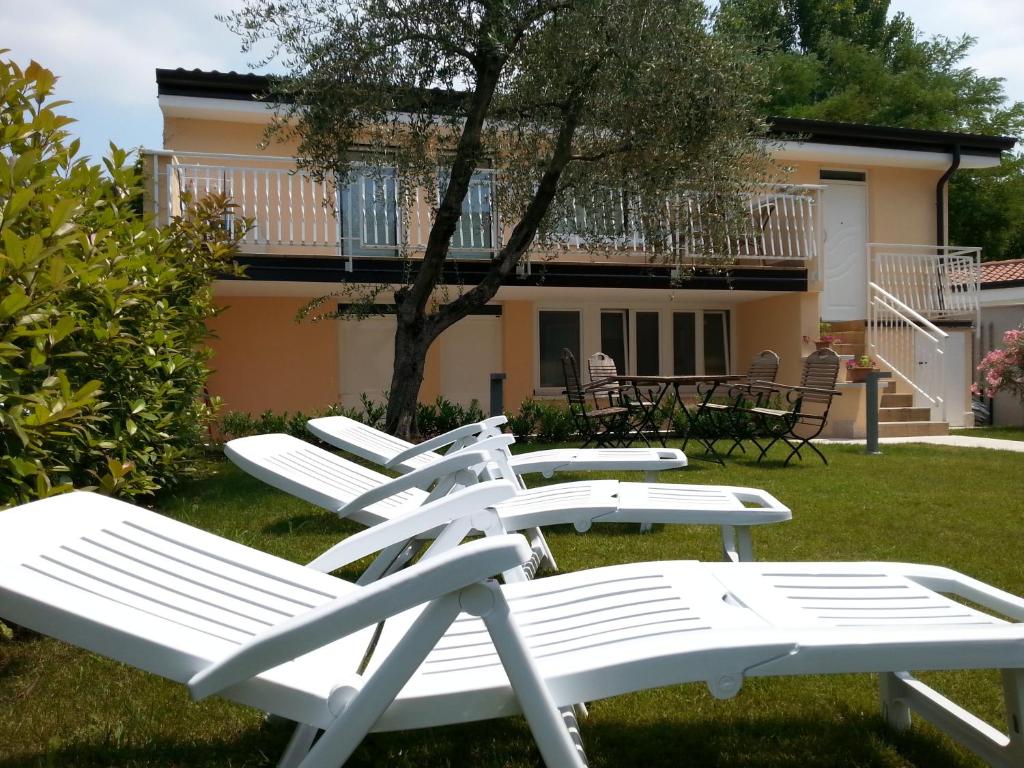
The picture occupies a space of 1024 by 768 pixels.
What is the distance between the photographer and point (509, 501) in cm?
379

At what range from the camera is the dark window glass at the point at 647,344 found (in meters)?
14.3

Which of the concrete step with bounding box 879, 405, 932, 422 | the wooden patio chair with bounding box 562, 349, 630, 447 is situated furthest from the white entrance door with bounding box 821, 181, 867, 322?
the wooden patio chair with bounding box 562, 349, 630, 447

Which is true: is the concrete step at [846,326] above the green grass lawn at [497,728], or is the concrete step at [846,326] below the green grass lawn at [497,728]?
above

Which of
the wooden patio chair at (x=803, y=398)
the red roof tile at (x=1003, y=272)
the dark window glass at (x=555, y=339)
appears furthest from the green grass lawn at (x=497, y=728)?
the red roof tile at (x=1003, y=272)

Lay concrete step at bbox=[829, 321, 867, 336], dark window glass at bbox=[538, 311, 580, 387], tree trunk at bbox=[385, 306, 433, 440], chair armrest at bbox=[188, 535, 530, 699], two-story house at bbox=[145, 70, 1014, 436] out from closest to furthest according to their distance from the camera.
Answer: chair armrest at bbox=[188, 535, 530, 699] < tree trunk at bbox=[385, 306, 433, 440] < two-story house at bbox=[145, 70, 1014, 436] < concrete step at bbox=[829, 321, 867, 336] < dark window glass at bbox=[538, 311, 580, 387]

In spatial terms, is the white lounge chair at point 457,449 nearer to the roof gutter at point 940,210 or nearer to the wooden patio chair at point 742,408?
the wooden patio chair at point 742,408

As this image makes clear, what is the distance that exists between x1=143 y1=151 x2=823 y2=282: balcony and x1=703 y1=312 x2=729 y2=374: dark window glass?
174 cm

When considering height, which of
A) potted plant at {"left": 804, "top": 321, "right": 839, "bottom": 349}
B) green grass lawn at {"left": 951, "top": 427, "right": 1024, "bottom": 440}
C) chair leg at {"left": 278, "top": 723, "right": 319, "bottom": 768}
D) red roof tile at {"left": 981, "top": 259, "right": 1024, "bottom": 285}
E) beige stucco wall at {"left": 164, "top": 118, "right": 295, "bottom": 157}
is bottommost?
green grass lawn at {"left": 951, "top": 427, "right": 1024, "bottom": 440}

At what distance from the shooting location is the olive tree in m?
7.66

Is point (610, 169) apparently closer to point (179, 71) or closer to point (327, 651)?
point (179, 71)

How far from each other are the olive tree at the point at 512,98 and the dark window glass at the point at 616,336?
509 cm

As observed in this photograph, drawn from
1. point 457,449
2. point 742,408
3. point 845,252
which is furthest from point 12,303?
point 845,252

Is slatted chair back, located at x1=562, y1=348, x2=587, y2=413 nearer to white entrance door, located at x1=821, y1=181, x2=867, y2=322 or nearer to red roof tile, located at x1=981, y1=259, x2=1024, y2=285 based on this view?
white entrance door, located at x1=821, y1=181, x2=867, y2=322

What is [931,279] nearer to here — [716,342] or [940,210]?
[940,210]
